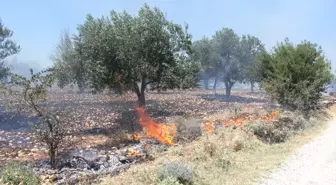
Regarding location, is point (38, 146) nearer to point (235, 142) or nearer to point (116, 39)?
point (235, 142)

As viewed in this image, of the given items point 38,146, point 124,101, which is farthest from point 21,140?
point 124,101

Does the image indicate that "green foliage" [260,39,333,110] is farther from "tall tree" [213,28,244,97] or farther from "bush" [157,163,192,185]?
"tall tree" [213,28,244,97]

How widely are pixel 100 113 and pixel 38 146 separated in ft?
30.7

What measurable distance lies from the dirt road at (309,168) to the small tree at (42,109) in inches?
254

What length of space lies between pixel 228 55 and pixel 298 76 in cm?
2266

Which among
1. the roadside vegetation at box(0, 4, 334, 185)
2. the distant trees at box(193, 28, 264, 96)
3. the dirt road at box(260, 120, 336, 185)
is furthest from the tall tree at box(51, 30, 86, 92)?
the distant trees at box(193, 28, 264, 96)

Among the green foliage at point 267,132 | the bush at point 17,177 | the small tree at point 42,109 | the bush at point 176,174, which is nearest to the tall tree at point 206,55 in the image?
the green foliage at point 267,132

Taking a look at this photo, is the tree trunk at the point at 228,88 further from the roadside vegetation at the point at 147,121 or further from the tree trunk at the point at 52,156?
the tree trunk at the point at 52,156

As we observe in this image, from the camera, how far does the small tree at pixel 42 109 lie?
9352 mm

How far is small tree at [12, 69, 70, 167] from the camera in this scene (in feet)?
30.7

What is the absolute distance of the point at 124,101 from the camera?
2533 cm

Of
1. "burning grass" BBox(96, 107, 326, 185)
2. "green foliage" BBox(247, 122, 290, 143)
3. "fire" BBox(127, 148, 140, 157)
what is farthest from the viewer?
"green foliage" BBox(247, 122, 290, 143)

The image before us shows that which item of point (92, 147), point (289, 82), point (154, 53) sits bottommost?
point (92, 147)

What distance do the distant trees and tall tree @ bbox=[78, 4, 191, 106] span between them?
21731 millimetres
